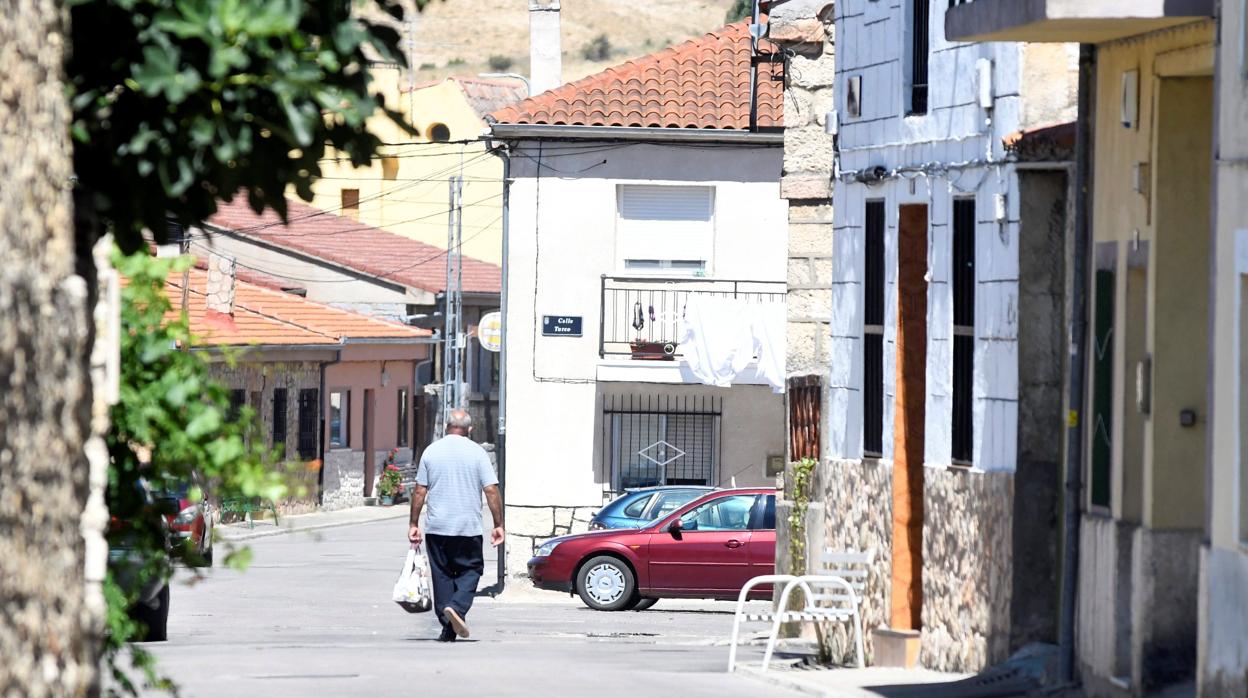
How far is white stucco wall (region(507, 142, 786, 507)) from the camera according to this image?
3058 cm

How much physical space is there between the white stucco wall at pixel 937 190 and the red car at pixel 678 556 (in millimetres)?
6800

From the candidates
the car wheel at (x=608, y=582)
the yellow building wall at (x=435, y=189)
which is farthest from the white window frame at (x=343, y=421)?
the car wheel at (x=608, y=582)

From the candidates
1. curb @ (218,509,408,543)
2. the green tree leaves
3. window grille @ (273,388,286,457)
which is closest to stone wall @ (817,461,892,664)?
the green tree leaves

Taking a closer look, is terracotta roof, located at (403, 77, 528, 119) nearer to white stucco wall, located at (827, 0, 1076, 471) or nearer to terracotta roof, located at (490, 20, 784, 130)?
terracotta roof, located at (490, 20, 784, 130)

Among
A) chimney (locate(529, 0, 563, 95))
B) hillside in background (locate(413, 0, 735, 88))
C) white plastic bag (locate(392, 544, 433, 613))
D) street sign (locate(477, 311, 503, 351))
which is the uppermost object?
hillside in background (locate(413, 0, 735, 88))

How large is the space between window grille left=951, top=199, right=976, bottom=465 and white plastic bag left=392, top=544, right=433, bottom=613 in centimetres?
432

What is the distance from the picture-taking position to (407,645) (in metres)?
16.3

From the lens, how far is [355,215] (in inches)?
2731

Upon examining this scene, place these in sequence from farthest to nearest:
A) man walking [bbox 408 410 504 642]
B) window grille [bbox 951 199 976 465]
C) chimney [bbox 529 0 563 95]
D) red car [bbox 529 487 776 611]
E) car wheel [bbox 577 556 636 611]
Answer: chimney [bbox 529 0 563 95] < car wheel [bbox 577 556 636 611] < red car [bbox 529 487 776 611] < man walking [bbox 408 410 504 642] < window grille [bbox 951 199 976 465]

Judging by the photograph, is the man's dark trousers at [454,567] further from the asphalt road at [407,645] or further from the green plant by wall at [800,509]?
the green plant by wall at [800,509]

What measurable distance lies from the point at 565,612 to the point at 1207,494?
1488 cm

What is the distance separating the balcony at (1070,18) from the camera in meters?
10.8

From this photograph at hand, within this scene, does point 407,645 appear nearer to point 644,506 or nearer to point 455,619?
point 455,619

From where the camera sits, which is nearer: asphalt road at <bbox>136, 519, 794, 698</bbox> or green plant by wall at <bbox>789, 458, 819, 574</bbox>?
asphalt road at <bbox>136, 519, 794, 698</bbox>
